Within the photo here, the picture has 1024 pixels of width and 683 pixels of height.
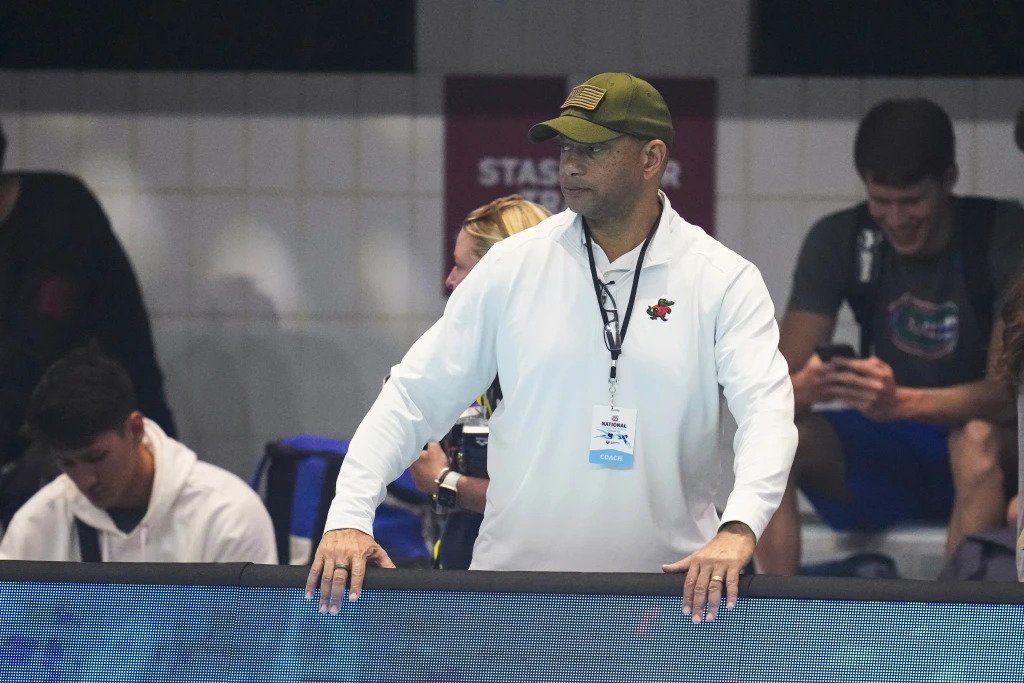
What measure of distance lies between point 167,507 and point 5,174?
7.05 ft

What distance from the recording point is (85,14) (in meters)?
5.21

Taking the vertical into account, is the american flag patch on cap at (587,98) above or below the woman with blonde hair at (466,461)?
above

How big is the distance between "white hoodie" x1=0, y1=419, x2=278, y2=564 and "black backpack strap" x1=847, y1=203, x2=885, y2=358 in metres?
2.21

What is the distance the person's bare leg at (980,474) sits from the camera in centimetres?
409

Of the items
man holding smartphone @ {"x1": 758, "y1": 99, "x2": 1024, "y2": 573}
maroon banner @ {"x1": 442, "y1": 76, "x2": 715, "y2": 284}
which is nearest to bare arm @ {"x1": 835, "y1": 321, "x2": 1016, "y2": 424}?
A: man holding smartphone @ {"x1": 758, "y1": 99, "x2": 1024, "y2": 573}

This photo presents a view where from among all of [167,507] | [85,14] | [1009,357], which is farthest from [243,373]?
[1009,357]

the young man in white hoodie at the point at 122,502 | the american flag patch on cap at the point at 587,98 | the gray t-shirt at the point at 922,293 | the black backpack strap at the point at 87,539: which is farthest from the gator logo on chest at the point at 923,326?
the black backpack strap at the point at 87,539

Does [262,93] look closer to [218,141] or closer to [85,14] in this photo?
[218,141]

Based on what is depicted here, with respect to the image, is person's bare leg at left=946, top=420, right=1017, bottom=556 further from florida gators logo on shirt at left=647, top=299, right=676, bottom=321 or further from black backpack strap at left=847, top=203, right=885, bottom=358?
florida gators logo on shirt at left=647, top=299, right=676, bottom=321

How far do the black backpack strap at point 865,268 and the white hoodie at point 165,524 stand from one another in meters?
2.21

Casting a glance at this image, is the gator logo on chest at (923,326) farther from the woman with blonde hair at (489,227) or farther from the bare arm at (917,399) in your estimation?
the woman with blonde hair at (489,227)

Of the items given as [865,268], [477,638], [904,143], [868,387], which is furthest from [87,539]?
[904,143]

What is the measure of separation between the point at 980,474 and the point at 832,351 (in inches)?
21.8

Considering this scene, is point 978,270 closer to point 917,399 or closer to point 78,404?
point 917,399
